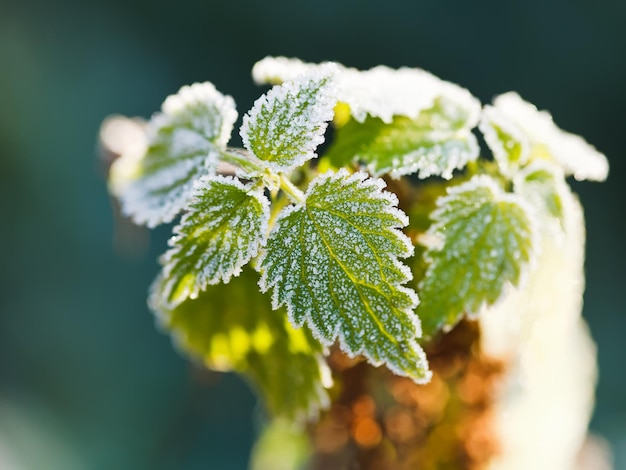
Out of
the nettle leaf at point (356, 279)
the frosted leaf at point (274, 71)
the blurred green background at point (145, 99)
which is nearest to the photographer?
the nettle leaf at point (356, 279)

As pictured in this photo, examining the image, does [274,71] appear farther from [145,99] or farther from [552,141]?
[145,99]

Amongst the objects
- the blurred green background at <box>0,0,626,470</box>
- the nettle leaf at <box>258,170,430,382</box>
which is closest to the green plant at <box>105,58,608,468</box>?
the nettle leaf at <box>258,170,430,382</box>

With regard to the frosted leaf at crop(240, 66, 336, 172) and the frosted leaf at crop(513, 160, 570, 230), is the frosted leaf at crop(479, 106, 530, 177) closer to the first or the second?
the frosted leaf at crop(513, 160, 570, 230)

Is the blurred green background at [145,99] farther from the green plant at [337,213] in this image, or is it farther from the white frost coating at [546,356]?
the green plant at [337,213]

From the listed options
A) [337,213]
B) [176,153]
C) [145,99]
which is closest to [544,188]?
[337,213]

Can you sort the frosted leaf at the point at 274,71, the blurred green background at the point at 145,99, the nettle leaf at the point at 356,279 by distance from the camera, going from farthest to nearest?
the blurred green background at the point at 145,99 < the frosted leaf at the point at 274,71 < the nettle leaf at the point at 356,279

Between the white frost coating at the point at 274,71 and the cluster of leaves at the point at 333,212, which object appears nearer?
the cluster of leaves at the point at 333,212

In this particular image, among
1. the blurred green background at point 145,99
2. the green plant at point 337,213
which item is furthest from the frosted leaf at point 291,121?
the blurred green background at point 145,99

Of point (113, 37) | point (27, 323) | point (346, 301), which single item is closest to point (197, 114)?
point (346, 301)
